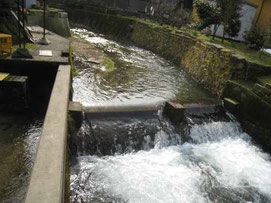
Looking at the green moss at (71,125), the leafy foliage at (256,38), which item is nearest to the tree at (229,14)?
the leafy foliage at (256,38)

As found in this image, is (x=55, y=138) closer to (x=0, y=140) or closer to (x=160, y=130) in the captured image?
(x=0, y=140)

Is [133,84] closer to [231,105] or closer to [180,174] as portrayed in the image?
[231,105]

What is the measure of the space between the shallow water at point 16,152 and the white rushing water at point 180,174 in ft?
4.73

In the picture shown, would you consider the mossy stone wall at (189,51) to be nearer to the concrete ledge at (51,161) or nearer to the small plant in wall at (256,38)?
the small plant in wall at (256,38)

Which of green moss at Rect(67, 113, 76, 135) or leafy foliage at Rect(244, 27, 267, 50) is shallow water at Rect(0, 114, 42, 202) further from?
leafy foliage at Rect(244, 27, 267, 50)

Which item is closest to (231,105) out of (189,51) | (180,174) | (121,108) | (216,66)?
(216,66)

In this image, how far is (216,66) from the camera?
480 inches

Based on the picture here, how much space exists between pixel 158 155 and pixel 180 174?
1042mm

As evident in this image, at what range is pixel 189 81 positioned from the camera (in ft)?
44.1

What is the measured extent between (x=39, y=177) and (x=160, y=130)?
5607 millimetres

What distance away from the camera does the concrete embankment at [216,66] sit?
31.1 feet

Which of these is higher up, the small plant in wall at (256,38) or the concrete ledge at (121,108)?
the small plant in wall at (256,38)

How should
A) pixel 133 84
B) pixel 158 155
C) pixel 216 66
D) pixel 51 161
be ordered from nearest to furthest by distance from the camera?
pixel 51 161
pixel 158 155
pixel 133 84
pixel 216 66

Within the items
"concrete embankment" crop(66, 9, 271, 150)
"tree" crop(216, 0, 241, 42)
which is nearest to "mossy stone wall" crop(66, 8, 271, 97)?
"concrete embankment" crop(66, 9, 271, 150)
